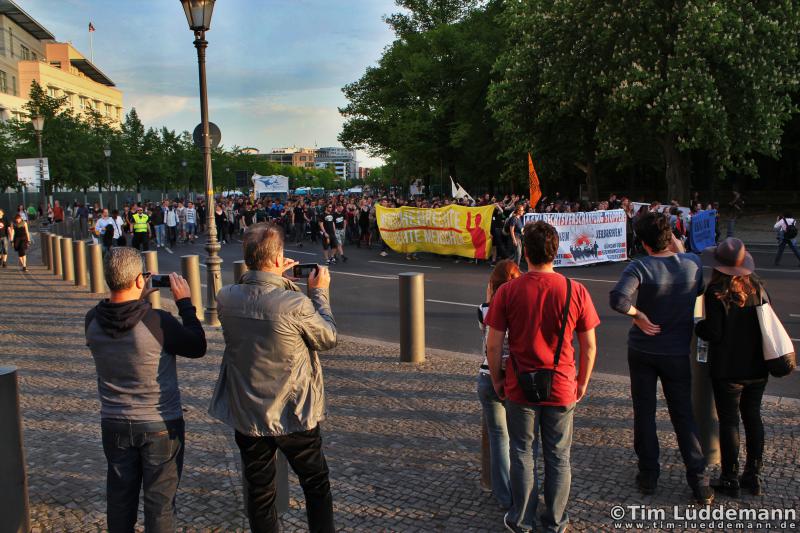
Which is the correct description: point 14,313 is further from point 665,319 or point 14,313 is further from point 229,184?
point 229,184

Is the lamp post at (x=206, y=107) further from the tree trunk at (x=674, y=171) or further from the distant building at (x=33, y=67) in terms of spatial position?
the distant building at (x=33, y=67)

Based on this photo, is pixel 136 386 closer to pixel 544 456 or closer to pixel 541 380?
pixel 541 380

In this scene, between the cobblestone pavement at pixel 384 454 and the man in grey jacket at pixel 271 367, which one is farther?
the cobblestone pavement at pixel 384 454

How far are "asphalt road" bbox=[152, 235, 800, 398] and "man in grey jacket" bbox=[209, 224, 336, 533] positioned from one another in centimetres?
485

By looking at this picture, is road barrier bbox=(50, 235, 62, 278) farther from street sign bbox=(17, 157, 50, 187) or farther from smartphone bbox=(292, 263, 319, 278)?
smartphone bbox=(292, 263, 319, 278)

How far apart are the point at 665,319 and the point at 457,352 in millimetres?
4273

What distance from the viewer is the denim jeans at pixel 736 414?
13.8 ft

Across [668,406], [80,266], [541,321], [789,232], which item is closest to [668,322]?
[668,406]

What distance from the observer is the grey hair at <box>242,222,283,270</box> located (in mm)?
3254

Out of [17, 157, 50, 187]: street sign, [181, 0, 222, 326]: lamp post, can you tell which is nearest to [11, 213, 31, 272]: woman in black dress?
[181, 0, 222, 326]: lamp post

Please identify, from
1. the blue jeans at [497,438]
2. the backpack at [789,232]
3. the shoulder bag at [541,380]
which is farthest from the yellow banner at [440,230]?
the shoulder bag at [541,380]

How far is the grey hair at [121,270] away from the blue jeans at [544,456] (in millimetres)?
1993

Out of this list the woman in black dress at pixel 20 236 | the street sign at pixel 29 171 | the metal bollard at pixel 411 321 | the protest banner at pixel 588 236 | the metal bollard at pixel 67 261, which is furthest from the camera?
the street sign at pixel 29 171

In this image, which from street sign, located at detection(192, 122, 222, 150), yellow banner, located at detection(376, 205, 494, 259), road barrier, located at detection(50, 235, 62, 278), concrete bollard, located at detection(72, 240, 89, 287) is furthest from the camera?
yellow banner, located at detection(376, 205, 494, 259)
